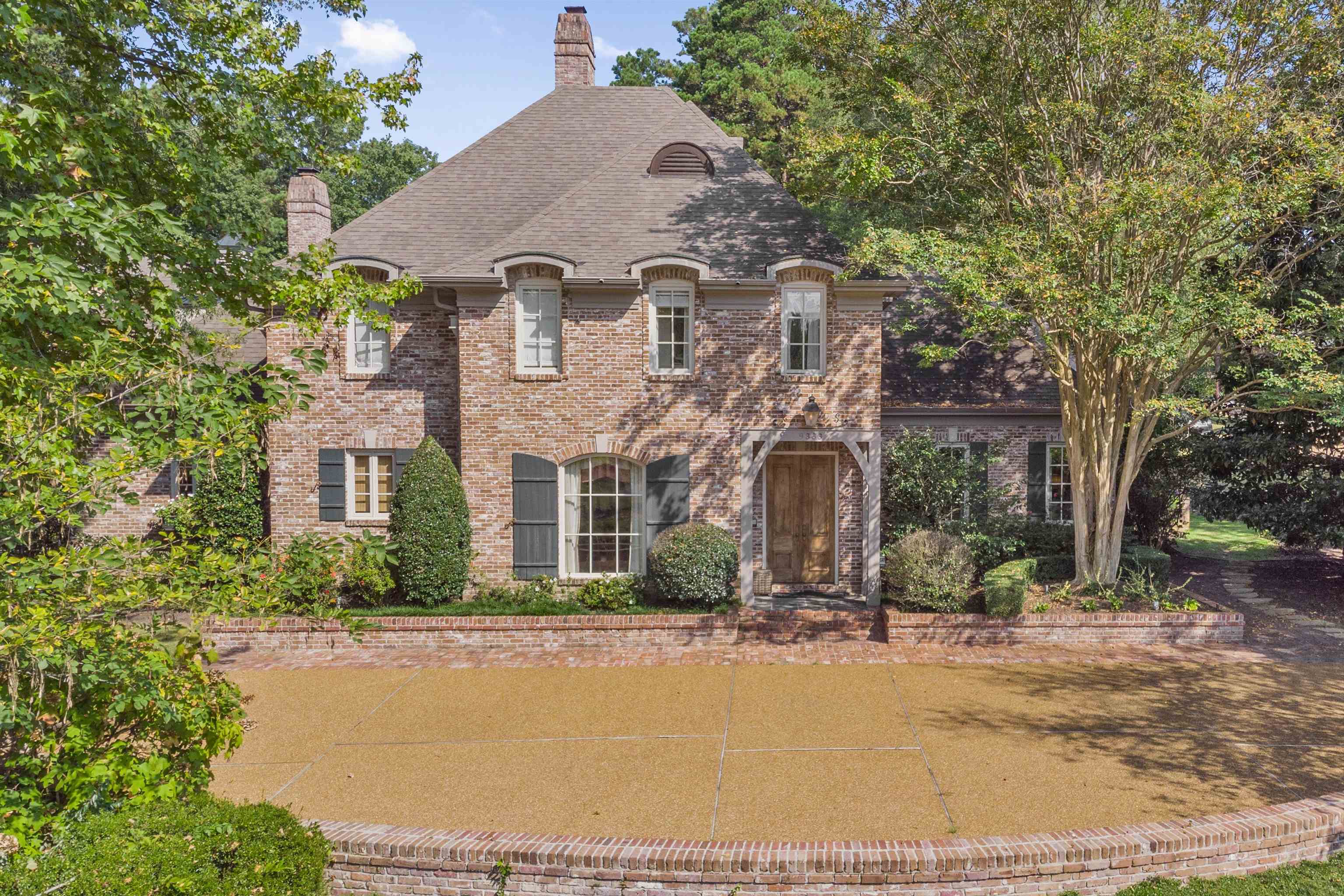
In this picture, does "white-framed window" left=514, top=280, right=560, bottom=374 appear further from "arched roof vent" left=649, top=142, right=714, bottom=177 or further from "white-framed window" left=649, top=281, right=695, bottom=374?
"arched roof vent" left=649, top=142, right=714, bottom=177

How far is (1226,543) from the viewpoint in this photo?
64.9ft

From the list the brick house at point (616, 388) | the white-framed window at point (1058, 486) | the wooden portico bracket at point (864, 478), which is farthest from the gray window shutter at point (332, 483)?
the white-framed window at point (1058, 486)

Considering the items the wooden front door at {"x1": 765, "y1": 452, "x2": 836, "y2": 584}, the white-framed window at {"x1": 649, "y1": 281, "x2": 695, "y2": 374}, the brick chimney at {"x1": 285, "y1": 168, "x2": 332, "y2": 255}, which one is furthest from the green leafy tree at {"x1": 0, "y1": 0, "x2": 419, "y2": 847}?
the wooden front door at {"x1": 765, "y1": 452, "x2": 836, "y2": 584}

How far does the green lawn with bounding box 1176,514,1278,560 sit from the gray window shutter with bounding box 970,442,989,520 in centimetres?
597

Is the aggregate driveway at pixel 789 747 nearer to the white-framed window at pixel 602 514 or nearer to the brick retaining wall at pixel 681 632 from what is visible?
the brick retaining wall at pixel 681 632

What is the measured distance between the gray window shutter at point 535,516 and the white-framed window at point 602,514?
306 mm

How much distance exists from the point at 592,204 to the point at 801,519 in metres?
6.88

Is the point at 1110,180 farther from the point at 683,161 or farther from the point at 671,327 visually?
the point at 683,161

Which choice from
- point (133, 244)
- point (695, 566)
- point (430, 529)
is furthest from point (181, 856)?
point (695, 566)

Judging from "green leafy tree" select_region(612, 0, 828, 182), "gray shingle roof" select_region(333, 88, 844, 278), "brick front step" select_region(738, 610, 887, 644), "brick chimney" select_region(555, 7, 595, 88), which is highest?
"green leafy tree" select_region(612, 0, 828, 182)

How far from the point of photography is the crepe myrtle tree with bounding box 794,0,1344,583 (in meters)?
10.7

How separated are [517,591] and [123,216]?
27.9 feet

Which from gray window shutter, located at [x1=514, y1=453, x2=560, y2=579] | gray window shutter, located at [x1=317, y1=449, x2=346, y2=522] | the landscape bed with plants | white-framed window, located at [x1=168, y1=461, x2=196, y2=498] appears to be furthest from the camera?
white-framed window, located at [x1=168, y1=461, x2=196, y2=498]

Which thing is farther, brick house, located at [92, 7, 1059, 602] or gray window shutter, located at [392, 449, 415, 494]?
gray window shutter, located at [392, 449, 415, 494]
